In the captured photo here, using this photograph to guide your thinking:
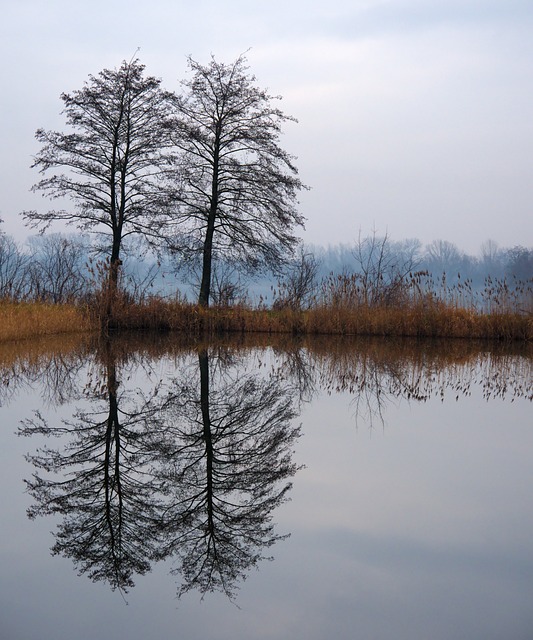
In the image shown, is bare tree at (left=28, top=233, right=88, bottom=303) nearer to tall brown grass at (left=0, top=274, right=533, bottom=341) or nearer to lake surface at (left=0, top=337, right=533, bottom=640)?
tall brown grass at (left=0, top=274, right=533, bottom=341)

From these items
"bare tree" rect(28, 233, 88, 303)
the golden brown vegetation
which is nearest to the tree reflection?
the golden brown vegetation

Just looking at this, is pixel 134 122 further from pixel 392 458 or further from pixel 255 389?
pixel 392 458

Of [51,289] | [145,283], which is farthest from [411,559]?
[51,289]

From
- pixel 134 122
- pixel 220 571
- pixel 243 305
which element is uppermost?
pixel 134 122

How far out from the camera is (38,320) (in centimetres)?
1395

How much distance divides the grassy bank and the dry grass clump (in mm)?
22

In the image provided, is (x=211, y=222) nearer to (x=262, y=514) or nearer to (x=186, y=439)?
(x=186, y=439)

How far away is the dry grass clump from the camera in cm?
1264

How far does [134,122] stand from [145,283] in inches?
269

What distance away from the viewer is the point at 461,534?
3387mm

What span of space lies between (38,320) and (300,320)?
6052 millimetres

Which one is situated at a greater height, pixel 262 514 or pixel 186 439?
pixel 186 439

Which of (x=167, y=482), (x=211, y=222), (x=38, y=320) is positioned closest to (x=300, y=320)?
(x=38, y=320)

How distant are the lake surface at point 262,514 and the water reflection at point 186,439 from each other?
0.02 meters
